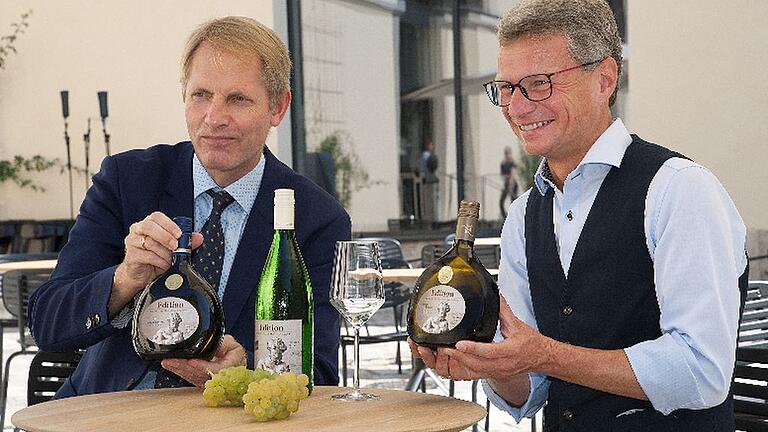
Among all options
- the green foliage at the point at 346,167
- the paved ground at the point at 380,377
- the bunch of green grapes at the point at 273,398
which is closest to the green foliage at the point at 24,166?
the paved ground at the point at 380,377

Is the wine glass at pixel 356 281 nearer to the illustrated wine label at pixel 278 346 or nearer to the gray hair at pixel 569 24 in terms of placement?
the illustrated wine label at pixel 278 346

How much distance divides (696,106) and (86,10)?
533cm

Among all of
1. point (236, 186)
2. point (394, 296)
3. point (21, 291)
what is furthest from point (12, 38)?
point (236, 186)

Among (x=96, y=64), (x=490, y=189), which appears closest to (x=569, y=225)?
(x=490, y=189)

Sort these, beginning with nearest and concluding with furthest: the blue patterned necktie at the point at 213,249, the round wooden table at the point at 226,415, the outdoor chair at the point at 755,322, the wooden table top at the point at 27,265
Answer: the round wooden table at the point at 226,415 → the blue patterned necktie at the point at 213,249 → the outdoor chair at the point at 755,322 → the wooden table top at the point at 27,265

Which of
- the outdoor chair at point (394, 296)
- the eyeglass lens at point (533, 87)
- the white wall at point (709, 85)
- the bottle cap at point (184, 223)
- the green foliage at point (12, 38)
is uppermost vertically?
the green foliage at point (12, 38)

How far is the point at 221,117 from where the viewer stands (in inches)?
→ 84.5

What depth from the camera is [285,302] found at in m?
1.96

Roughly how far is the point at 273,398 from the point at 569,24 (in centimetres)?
79

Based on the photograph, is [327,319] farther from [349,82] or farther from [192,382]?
[349,82]

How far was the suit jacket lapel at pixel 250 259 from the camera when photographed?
2.14 metres

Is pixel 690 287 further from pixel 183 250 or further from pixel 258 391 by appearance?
pixel 183 250

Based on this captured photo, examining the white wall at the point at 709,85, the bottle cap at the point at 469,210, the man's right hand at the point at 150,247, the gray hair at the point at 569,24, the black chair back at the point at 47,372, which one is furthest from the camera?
the white wall at the point at 709,85

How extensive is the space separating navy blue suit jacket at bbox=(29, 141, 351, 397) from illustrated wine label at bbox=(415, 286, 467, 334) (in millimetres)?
477
